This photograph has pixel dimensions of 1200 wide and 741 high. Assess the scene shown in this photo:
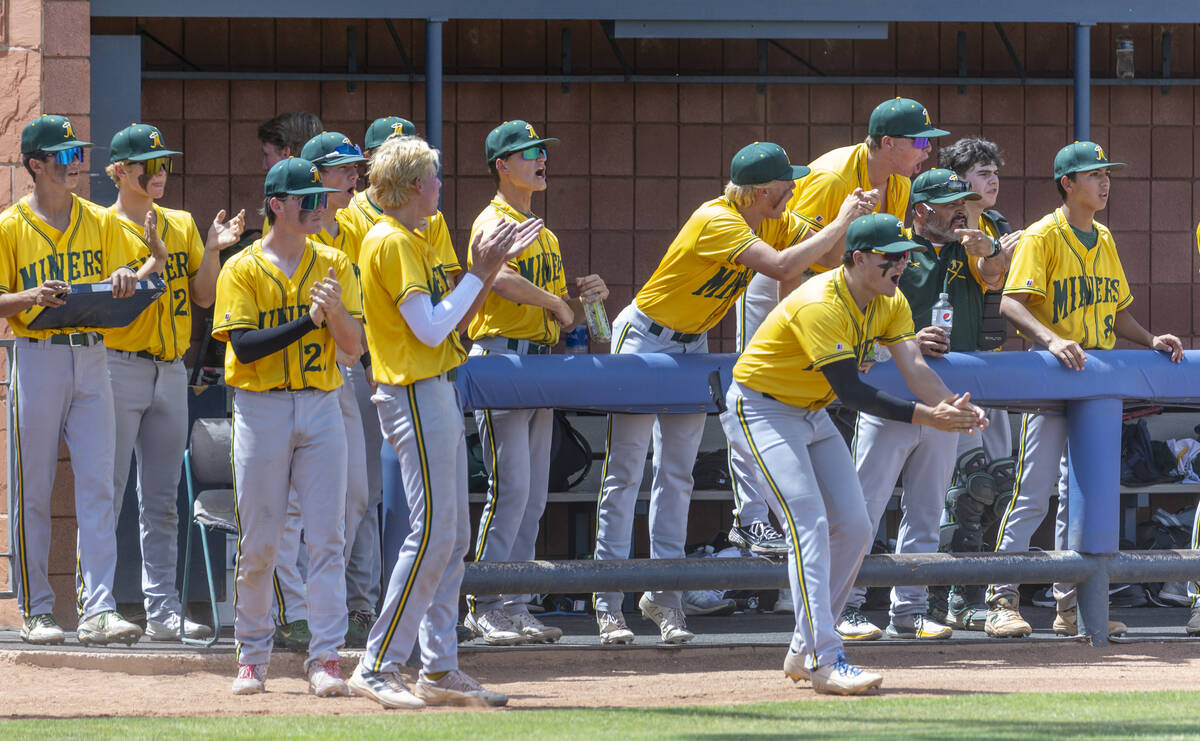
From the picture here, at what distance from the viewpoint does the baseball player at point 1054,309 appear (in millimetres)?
6312

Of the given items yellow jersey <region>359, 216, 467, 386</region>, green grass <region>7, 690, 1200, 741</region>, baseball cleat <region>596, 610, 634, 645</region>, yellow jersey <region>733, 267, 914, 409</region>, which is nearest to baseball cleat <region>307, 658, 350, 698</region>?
green grass <region>7, 690, 1200, 741</region>

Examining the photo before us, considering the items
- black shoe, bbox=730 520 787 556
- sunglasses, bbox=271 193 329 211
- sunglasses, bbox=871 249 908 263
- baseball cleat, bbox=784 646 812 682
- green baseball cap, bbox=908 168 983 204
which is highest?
green baseball cap, bbox=908 168 983 204

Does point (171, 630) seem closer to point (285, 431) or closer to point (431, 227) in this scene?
point (285, 431)

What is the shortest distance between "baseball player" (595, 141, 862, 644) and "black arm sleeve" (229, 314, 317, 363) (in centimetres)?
142

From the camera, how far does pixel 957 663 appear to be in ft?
19.5

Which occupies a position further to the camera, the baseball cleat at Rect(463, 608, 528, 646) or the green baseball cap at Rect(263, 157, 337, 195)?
the baseball cleat at Rect(463, 608, 528, 646)

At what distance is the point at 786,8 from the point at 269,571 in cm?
430

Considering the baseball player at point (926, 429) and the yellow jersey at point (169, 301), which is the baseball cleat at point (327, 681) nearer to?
the yellow jersey at point (169, 301)

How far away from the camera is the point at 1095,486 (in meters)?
6.14

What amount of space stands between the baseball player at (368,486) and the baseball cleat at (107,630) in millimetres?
788

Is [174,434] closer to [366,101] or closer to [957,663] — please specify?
[957,663]

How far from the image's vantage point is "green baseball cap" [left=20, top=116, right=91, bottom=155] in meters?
6.04

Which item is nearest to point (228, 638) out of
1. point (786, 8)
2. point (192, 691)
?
point (192, 691)

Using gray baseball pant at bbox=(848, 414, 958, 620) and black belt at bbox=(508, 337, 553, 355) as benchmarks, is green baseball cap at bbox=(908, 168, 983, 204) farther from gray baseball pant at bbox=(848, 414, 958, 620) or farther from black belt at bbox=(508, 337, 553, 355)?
black belt at bbox=(508, 337, 553, 355)
